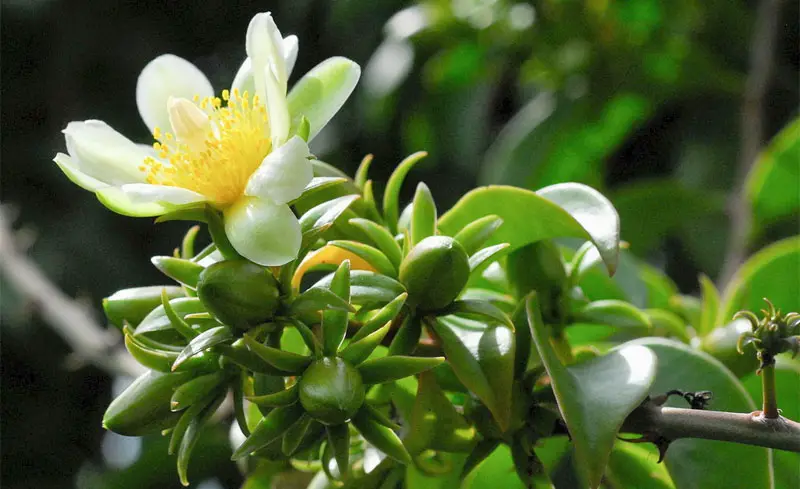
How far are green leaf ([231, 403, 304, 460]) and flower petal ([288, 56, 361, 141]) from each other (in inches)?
9.7

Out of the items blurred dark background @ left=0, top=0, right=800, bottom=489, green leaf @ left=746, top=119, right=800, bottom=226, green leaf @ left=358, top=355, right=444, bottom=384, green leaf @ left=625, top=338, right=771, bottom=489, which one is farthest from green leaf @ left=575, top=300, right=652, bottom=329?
blurred dark background @ left=0, top=0, right=800, bottom=489

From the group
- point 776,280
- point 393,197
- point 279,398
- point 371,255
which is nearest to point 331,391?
point 279,398

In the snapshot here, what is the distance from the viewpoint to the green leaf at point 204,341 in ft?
2.20

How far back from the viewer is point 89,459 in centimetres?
201

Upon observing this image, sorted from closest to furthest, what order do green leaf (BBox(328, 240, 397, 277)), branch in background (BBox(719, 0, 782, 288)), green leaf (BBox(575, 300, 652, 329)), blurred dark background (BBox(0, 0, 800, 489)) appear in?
green leaf (BBox(328, 240, 397, 277)) < green leaf (BBox(575, 300, 652, 329)) < branch in background (BBox(719, 0, 782, 288)) < blurred dark background (BBox(0, 0, 800, 489))

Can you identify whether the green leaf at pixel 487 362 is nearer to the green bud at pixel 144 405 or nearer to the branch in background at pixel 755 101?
the green bud at pixel 144 405

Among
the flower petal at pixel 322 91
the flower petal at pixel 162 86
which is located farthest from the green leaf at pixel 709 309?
the flower petal at pixel 162 86

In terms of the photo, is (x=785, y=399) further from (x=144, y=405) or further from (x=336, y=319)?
(x=144, y=405)

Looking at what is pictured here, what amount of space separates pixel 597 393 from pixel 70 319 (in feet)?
3.60

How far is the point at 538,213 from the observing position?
83cm

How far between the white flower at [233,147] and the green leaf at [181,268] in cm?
4

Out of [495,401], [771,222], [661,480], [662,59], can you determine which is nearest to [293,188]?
[495,401]

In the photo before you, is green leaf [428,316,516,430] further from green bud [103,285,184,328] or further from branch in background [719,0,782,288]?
branch in background [719,0,782,288]

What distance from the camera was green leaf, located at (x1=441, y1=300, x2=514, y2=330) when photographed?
0.75 m
